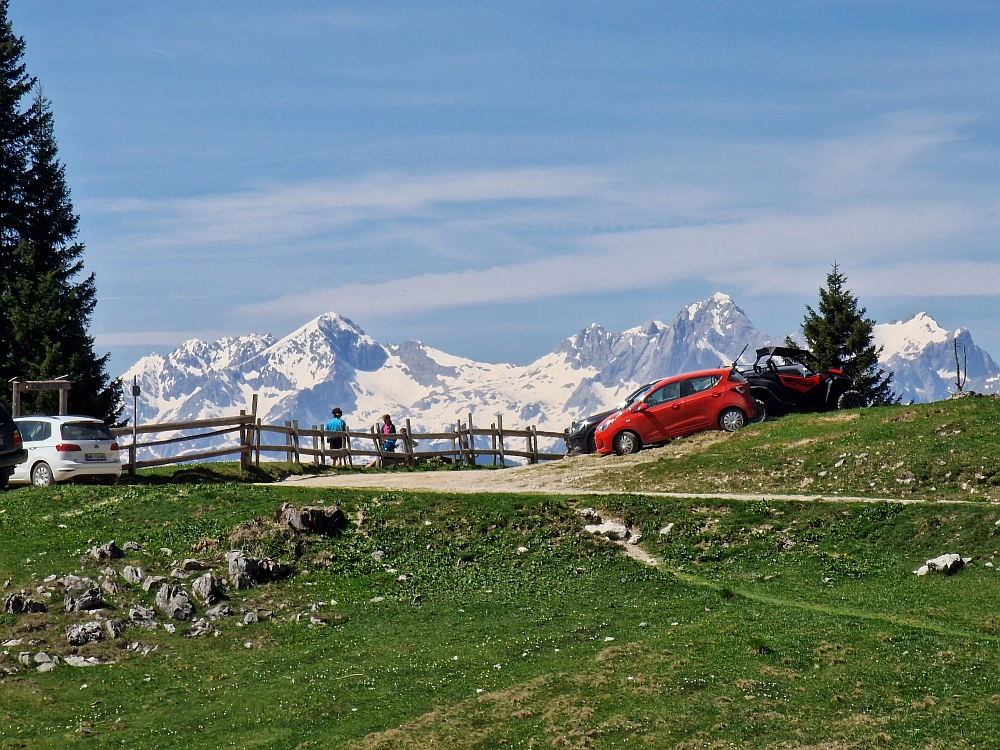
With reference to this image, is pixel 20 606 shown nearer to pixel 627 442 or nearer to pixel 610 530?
pixel 610 530

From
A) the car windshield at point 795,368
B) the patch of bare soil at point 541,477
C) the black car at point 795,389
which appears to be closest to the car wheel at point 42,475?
the patch of bare soil at point 541,477

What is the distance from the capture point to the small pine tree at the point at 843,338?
2174 inches

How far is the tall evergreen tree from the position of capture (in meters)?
41.6

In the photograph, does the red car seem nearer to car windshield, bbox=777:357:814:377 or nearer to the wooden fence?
car windshield, bbox=777:357:814:377

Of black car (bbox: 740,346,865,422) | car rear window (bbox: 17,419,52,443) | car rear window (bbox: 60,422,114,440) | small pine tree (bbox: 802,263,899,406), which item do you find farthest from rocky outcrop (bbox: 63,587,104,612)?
small pine tree (bbox: 802,263,899,406)

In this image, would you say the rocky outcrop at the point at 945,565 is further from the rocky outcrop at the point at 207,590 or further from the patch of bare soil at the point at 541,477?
the rocky outcrop at the point at 207,590

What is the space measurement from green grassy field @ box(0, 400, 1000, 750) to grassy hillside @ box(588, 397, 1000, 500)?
16.5 inches

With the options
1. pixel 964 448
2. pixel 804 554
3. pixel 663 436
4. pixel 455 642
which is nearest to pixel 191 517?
pixel 455 642

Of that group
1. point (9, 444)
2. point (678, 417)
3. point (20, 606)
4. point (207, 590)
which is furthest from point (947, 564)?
point (9, 444)

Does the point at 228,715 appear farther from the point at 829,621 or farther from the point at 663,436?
the point at 663,436

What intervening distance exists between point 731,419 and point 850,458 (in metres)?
6.75

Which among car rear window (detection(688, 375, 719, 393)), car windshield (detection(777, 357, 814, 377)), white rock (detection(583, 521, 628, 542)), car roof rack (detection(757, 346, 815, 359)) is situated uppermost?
car roof rack (detection(757, 346, 815, 359))

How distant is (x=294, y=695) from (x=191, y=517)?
10.1m

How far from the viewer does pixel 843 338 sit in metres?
55.6
